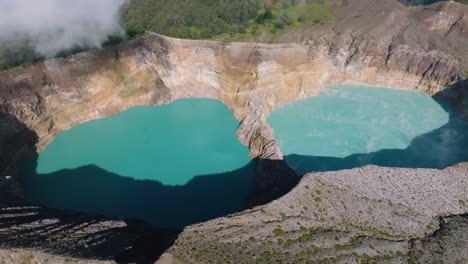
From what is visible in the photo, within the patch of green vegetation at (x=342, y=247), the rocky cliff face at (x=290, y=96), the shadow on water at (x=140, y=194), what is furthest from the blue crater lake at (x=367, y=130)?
the patch of green vegetation at (x=342, y=247)

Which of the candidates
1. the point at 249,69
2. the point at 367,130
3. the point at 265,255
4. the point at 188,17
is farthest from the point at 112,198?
the point at 188,17

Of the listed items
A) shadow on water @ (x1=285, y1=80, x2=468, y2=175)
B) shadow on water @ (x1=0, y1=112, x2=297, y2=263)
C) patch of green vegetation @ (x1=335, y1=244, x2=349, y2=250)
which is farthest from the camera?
shadow on water @ (x1=285, y1=80, x2=468, y2=175)

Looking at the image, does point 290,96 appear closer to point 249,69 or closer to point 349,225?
point 249,69

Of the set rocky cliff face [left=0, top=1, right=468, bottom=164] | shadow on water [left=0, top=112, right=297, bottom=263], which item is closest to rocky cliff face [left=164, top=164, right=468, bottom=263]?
shadow on water [left=0, top=112, right=297, bottom=263]

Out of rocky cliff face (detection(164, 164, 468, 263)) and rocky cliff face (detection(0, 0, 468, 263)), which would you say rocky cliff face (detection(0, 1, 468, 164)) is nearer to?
rocky cliff face (detection(0, 0, 468, 263))

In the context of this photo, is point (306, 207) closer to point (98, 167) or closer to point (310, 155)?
point (310, 155)
